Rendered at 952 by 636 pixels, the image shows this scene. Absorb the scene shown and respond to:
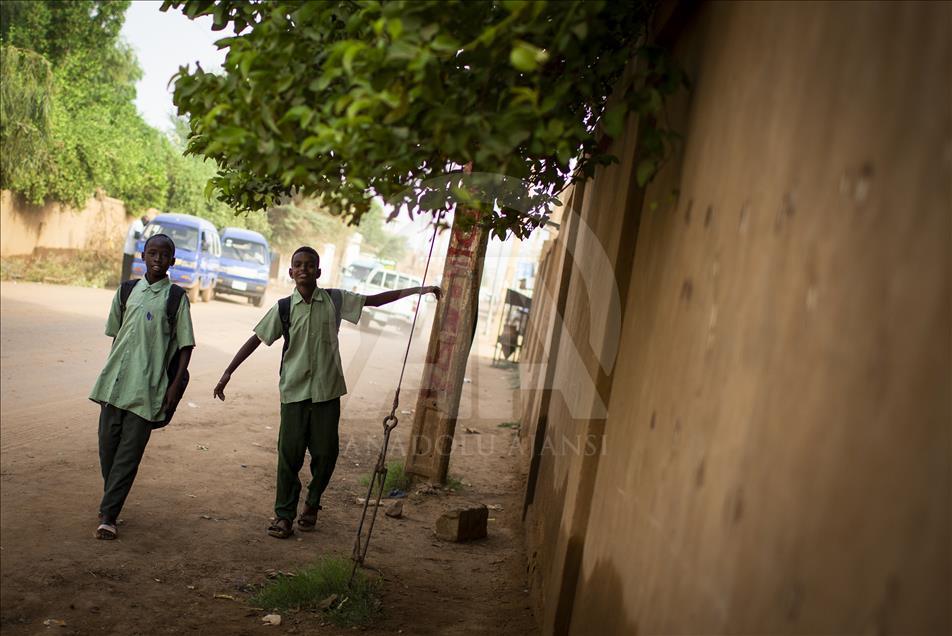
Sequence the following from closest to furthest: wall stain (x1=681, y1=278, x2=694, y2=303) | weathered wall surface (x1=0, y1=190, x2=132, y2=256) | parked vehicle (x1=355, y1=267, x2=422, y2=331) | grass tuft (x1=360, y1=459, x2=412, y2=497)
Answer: wall stain (x1=681, y1=278, x2=694, y2=303) < grass tuft (x1=360, y1=459, x2=412, y2=497) < weathered wall surface (x1=0, y1=190, x2=132, y2=256) < parked vehicle (x1=355, y1=267, x2=422, y2=331)

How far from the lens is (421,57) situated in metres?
2.45

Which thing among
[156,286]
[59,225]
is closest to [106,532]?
[156,286]

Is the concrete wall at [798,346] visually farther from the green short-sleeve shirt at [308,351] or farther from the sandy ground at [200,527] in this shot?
the green short-sleeve shirt at [308,351]

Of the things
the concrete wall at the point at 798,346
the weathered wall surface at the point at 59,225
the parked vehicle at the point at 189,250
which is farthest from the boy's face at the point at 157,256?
the weathered wall surface at the point at 59,225

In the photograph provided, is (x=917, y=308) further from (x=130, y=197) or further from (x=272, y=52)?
(x=130, y=197)

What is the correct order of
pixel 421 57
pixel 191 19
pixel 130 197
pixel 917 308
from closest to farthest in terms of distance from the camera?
pixel 917 308 → pixel 421 57 → pixel 191 19 → pixel 130 197

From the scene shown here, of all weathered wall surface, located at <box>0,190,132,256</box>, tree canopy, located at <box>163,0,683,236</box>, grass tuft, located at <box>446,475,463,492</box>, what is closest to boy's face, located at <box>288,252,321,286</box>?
tree canopy, located at <box>163,0,683,236</box>

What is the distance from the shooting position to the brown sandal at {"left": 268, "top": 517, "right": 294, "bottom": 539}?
6023mm

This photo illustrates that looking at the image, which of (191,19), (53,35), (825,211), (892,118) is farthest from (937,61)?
(53,35)

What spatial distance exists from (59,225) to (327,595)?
24413 mm

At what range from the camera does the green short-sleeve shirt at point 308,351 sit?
20.0 feet

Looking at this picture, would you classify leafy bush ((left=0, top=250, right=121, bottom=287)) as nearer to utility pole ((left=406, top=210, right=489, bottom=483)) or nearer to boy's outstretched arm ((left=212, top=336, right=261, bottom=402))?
utility pole ((left=406, top=210, right=489, bottom=483))

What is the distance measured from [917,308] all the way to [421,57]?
1.52m

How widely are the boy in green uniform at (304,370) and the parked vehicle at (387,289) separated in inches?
721
